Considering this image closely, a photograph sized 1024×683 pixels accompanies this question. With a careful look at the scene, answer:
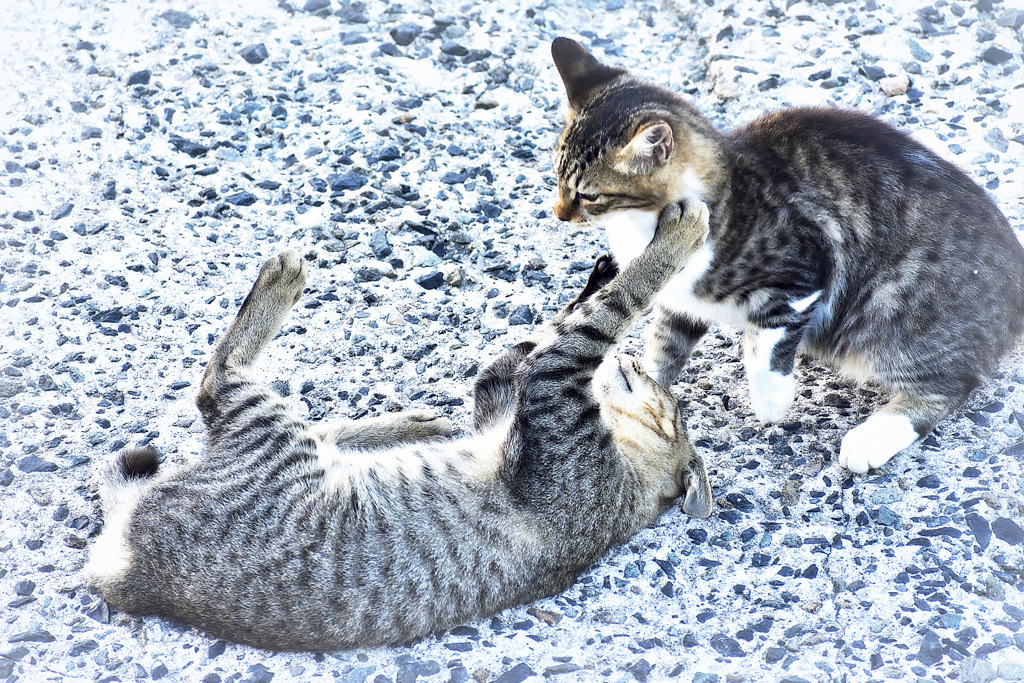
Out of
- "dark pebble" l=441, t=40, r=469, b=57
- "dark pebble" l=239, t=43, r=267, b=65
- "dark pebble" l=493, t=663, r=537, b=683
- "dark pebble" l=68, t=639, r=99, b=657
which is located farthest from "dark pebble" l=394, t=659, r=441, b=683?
"dark pebble" l=239, t=43, r=267, b=65

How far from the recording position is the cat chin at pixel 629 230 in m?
3.46

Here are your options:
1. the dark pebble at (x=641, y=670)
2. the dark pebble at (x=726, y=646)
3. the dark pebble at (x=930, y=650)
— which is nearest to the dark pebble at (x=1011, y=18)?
the dark pebble at (x=930, y=650)

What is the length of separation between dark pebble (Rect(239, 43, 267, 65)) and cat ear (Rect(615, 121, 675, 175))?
10.0 ft

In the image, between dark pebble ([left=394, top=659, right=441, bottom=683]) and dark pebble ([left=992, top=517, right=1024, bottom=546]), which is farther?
dark pebble ([left=992, top=517, right=1024, bottom=546])

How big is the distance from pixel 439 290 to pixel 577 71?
1.24m

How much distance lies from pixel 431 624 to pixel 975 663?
5.59ft

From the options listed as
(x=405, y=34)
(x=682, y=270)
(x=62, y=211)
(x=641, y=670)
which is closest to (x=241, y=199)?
(x=62, y=211)

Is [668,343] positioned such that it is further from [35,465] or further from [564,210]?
[35,465]

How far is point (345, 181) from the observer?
16.1 feet

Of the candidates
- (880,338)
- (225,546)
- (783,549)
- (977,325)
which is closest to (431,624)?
(225,546)

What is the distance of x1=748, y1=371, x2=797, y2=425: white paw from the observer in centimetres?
353

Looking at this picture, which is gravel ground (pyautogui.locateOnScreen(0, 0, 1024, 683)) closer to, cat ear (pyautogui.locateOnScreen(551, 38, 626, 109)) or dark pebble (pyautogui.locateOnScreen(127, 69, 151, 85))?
dark pebble (pyautogui.locateOnScreen(127, 69, 151, 85))

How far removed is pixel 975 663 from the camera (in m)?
2.84

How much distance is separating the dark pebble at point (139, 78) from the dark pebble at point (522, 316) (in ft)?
8.90
